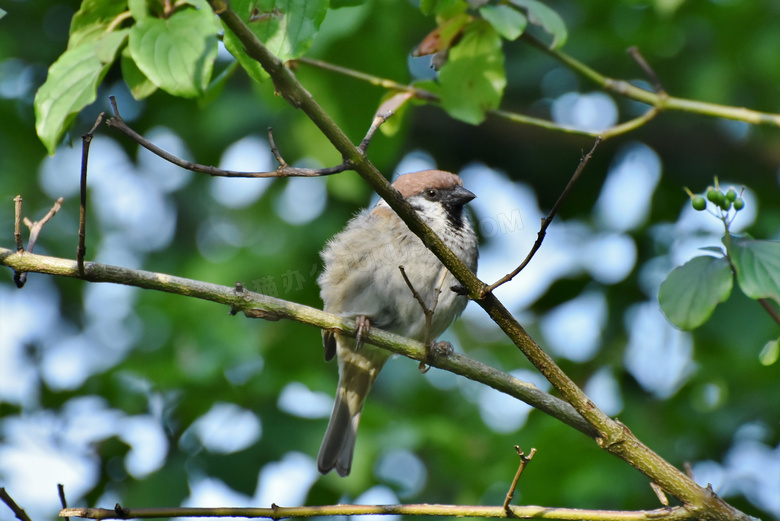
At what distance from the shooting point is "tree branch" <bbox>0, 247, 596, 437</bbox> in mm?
2078

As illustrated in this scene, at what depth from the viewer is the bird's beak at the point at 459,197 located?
4.16m

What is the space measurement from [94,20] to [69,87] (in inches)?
14.2

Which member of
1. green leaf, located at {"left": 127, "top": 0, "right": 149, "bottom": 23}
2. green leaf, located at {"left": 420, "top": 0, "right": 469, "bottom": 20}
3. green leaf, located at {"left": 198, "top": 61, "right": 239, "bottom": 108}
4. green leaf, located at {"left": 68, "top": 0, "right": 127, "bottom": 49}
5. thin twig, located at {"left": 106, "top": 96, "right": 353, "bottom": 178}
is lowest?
thin twig, located at {"left": 106, "top": 96, "right": 353, "bottom": 178}

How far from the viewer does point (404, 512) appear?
213 centimetres

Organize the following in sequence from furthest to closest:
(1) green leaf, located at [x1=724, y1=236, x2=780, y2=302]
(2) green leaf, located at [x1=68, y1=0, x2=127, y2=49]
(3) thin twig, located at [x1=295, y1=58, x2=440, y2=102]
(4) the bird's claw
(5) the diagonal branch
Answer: (3) thin twig, located at [x1=295, y1=58, x2=440, y2=102], (4) the bird's claw, (2) green leaf, located at [x1=68, y1=0, x2=127, y2=49], (1) green leaf, located at [x1=724, y1=236, x2=780, y2=302], (5) the diagonal branch

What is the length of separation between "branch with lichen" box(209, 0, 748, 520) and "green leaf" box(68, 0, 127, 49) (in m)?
0.59

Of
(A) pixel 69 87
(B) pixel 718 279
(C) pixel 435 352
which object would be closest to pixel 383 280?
(C) pixel 435 352

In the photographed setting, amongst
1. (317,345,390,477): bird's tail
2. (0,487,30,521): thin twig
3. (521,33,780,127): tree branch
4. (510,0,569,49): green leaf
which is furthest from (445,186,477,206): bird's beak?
(0,487,30,521): thin twig

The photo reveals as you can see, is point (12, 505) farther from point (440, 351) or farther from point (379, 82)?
point (379, 82)

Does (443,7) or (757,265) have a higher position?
(443,7)

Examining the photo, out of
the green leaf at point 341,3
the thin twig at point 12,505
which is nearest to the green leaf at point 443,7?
the green leaf at point 341,3

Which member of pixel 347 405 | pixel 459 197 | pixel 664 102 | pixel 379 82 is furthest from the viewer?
pixel 347 405

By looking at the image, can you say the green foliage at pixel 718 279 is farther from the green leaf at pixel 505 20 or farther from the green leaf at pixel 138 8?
the green leaf at pixel 138 8

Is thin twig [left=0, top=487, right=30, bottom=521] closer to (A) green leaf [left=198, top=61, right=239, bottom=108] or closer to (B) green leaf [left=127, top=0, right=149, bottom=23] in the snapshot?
(B) green leaf [left=127, top=0, right=149, bottom=23]
